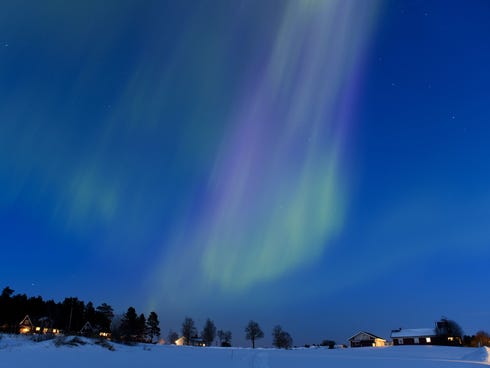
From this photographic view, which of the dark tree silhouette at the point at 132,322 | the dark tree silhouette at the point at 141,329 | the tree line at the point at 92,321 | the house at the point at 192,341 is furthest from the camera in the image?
the house at the point at 192,341

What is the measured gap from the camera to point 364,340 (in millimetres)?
113812

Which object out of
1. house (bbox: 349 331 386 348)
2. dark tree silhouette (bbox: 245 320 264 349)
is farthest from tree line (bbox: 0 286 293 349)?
house (bbox: 349 331 386 348)

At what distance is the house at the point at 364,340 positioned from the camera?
113 metres

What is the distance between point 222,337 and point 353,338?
78.9 meters

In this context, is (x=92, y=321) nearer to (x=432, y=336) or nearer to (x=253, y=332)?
(x=253, y=332)

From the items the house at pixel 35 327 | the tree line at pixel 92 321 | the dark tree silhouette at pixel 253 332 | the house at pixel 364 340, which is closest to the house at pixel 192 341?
the tree line at pixel 92 321

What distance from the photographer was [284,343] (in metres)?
144

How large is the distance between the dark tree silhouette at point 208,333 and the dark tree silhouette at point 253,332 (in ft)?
71.3

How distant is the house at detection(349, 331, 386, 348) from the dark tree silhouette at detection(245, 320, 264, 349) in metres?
43.7

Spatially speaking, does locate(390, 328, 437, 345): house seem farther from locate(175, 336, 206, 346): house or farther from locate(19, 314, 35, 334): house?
locate(19, 314, 35, 334): house

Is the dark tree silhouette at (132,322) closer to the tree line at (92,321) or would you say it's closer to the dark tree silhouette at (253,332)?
the tree line at (92,321)

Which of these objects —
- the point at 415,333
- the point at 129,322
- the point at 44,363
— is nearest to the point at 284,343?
the point at 415,333

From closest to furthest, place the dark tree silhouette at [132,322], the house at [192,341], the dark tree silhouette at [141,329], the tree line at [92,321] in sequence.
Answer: the tree line at [92,321] < the dark tree silhouette at [132,322] < the dark tree silhouette at [141,329] < the house at [192,341]

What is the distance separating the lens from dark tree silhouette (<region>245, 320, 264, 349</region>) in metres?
148
